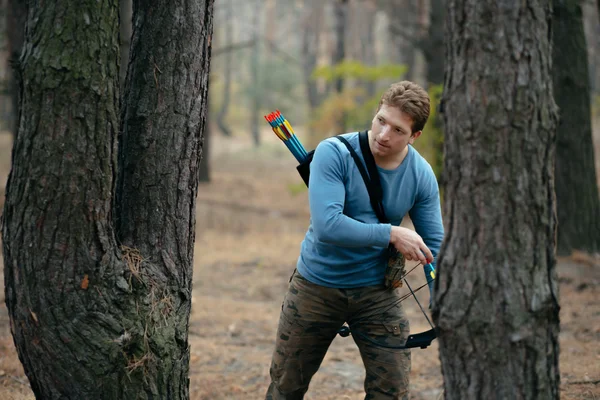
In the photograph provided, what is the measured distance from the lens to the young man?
3467mm

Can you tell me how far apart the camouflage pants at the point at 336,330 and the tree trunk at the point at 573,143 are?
660 centimetres

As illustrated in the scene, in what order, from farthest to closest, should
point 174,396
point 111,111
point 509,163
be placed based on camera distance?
point 174,396 → point 111,111 → point 509,163

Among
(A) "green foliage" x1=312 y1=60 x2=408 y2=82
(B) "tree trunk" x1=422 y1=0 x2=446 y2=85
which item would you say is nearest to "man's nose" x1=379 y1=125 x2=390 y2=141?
(B) "tree trunk" x1=422 y1=0 x2=446 y2=85

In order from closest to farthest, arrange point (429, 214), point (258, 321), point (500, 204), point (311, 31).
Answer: point (500, 204) → point (429, 214) → point (258, 321) → point (311, 31)

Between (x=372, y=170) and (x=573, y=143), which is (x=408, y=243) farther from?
(x=573, y=143)

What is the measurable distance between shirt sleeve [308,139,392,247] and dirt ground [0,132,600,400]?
2208mm

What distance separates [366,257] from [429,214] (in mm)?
418

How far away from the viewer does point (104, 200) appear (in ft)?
11.0

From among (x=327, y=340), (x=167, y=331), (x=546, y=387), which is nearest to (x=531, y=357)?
(x=546, y=387)

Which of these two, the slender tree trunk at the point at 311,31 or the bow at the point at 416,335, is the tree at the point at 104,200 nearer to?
the bow at the point at 416,335

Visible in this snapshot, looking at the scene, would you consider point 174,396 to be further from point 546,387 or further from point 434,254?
point 546,387

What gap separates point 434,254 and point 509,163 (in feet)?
3.76

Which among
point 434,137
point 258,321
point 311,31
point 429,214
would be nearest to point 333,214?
point 429,214

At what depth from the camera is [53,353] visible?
10.9 ft
